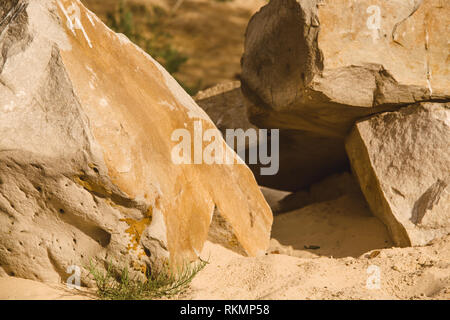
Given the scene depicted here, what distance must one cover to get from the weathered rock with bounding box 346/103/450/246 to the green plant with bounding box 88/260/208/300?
4.71ft

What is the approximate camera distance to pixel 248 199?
3428 mm

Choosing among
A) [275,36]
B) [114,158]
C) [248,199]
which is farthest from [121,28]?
[114,158]

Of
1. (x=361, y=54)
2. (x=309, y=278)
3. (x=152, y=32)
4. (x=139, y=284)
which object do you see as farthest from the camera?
(x=152, y=32)

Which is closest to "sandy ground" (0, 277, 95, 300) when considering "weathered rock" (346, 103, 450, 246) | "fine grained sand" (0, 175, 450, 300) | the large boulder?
"fine grained sand" (0, 175, 450, 300)

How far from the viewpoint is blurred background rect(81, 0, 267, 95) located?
998 centimetres

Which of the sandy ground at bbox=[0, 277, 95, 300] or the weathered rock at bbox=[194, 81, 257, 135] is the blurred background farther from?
the sandy ground at bbox=[0, 277, 95, 300]

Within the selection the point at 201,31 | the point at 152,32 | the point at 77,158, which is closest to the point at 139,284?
the point at 77,158

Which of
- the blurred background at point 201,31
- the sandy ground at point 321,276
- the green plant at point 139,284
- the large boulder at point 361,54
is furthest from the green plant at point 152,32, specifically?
the green plant at point 139,284

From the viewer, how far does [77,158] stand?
2488 millimetres

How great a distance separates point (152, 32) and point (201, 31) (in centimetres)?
89

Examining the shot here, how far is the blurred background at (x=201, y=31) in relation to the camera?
998cm

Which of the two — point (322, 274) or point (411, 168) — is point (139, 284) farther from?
point (411, 168)

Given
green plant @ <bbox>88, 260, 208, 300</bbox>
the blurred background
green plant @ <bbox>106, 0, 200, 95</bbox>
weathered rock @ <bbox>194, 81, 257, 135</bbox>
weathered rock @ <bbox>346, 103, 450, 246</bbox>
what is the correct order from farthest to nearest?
the blurred background < green plant @ <bbox>106, 0, 200, 95</bbox> < weathered rock @ <bbox>194, 81, 257, 135</bbox> < weathered rock @ <bbox>346, 103, 450, 246</bbox> < green plant @ <bbox>88, 260, 208, 300</bbox>
